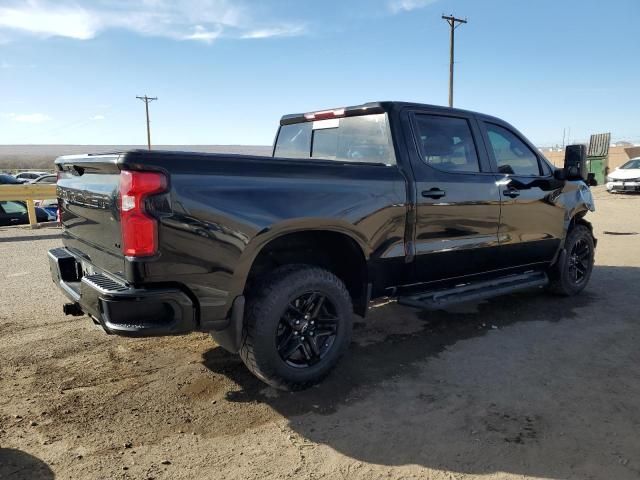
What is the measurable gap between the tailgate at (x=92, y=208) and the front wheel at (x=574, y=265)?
4603mm

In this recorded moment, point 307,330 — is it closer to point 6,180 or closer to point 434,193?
point 434,193

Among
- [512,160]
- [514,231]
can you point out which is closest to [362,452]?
[514,231]

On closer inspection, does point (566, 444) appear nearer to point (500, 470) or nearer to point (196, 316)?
point (500, 470)

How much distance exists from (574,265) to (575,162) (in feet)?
4.29

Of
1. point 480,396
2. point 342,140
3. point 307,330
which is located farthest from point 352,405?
point 342,140

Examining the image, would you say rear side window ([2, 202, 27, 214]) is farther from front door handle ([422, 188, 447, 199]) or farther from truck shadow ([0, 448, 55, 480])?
front door handle ([422, 188, 447, 199])

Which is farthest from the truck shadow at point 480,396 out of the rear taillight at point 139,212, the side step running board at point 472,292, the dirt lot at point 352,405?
the rear taillight at point 139,212

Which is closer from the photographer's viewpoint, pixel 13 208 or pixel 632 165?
pixel 13 208

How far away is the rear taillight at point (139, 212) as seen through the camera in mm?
2688

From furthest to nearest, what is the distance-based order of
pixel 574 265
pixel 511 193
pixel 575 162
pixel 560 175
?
1. pixel 574 265
2. pixel 560 175
3. pixel 575 162
4. pixel 511 193

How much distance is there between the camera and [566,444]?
9.12 feet

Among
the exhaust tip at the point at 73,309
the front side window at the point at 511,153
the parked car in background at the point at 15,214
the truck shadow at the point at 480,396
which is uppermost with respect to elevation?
the front side window at the point at 511,153

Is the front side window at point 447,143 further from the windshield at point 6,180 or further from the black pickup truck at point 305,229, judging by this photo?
the windshield at point 6,180

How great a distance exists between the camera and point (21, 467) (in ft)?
8.50
